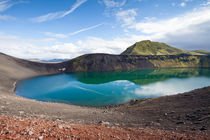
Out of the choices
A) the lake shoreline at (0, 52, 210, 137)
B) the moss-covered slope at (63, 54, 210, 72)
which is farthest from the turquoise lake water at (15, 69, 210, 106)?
the moss-covered slope at (63, 54, 210, 72)

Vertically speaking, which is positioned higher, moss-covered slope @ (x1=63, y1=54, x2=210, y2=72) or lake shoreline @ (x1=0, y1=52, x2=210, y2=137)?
moss-covered slope @ (x1=63, y1=54, x2=210, y2=72)

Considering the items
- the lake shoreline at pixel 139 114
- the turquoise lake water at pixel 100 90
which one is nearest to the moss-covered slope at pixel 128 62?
the turquoise lake water at pixel 100 90

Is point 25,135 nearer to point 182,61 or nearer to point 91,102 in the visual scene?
point 91,102

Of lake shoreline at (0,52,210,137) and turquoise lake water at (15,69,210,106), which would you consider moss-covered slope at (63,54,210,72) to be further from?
lake shoreline at (0,52,210,137)

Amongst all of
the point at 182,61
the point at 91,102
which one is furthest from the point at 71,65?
the point at 182,61

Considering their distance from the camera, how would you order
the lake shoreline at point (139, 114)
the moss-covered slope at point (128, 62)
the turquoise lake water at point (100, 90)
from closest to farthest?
the lake shoreline at point (139, 114) < the turquoise lake water at point (100, 90) < the moss-covered slope at point (128, 62)

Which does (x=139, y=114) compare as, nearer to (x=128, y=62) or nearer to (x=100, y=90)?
(x=100, y=90)

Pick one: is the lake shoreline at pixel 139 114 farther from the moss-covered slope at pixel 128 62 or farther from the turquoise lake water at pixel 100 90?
the moss-covered slope at pixel 128 62

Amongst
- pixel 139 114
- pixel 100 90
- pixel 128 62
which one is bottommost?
pixel 100 90

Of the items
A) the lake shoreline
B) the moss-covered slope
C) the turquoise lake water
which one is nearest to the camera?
the lake shoreline

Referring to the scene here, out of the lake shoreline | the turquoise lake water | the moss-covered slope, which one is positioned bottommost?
the turquoise lake water

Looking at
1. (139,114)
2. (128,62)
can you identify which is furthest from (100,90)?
(128,62)

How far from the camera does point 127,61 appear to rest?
15912 centimetres

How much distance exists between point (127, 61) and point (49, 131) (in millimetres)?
157255
